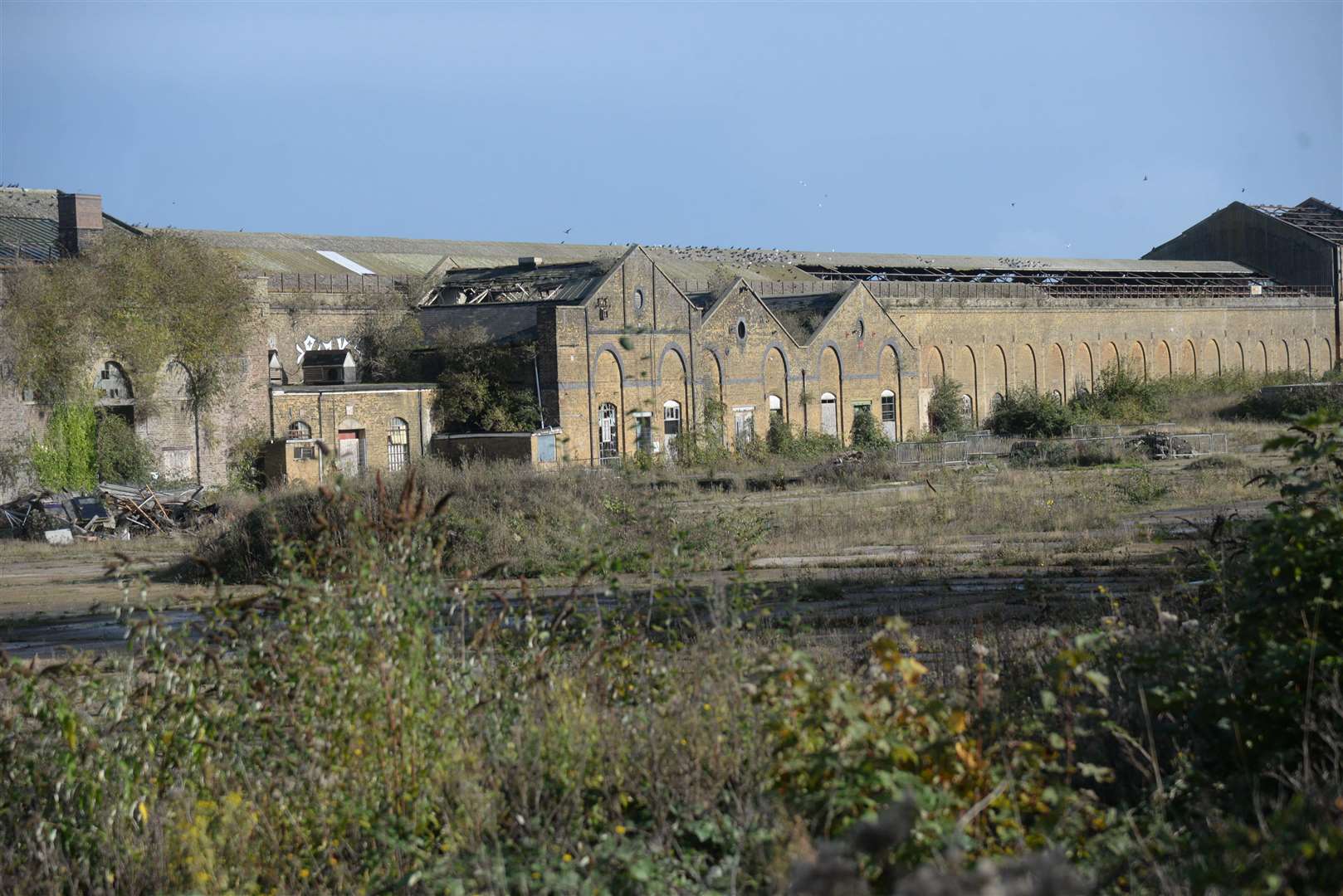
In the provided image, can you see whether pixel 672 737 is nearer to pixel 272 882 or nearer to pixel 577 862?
pixel 577 862

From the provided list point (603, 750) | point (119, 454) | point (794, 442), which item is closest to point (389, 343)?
point (119, 454)

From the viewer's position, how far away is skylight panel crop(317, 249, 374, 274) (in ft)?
156

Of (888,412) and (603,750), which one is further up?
(888,412)

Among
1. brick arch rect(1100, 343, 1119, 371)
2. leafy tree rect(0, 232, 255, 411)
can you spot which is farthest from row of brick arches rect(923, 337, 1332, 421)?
leafy tree rect(0, 232, 255, 411)

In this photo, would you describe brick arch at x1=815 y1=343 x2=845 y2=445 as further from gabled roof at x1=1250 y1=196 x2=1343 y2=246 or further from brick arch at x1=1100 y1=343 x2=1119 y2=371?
gabled roof at x1=1250 y1=196 x2=1343 y2=246

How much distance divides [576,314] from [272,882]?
32464 mm

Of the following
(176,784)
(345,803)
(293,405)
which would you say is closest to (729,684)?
(345,803)

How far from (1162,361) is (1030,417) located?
18475 millimetres

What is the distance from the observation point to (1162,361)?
6253 cm

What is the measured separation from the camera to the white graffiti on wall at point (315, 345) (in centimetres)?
3975

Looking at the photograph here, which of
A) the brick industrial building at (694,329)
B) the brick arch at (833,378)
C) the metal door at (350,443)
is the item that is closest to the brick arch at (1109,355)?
the brick industrial building at (694,329)

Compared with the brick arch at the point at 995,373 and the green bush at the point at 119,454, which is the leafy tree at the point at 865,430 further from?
the green bush at the point at 119,454

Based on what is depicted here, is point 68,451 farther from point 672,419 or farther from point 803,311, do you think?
point 803,311

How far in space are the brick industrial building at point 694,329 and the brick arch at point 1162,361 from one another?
121 millimetres
